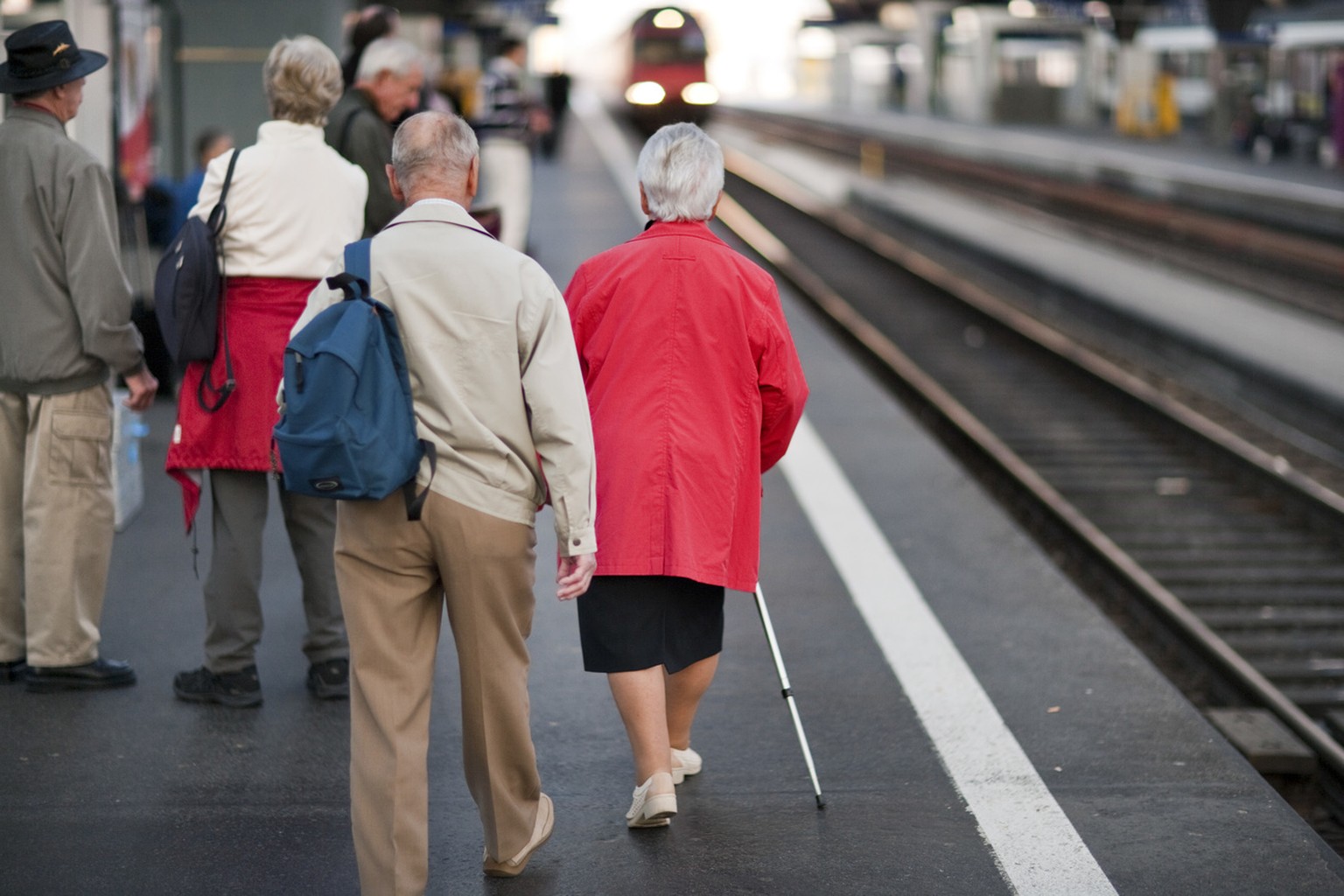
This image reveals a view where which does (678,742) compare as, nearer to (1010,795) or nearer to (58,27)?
(1010,795)

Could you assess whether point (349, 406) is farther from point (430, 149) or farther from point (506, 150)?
point (506, 150)

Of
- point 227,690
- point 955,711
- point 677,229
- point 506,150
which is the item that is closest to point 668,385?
point 677,229

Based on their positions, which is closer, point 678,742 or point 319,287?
point 319,287

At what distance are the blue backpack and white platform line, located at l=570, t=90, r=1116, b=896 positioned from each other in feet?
5.63

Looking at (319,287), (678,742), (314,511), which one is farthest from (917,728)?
(319,287)

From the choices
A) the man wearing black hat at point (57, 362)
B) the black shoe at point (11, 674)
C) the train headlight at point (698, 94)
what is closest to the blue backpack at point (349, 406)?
the man wearing black hat at point (57, 362)

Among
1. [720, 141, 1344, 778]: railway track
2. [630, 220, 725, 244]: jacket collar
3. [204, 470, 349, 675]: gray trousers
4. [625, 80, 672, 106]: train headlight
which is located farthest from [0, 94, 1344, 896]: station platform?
[625, 80, 672, 106]: train headlight

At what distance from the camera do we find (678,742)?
412 centimetres

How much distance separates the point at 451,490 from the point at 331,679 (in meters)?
1.66

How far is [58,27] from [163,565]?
91.7 inches

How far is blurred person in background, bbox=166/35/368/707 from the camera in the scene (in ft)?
14.1

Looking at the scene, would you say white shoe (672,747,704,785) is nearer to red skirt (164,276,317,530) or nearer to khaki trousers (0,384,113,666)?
red skirt (164,276,317,530)

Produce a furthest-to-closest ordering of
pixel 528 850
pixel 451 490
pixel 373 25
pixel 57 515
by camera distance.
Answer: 1. pixel 373 25
2. pixel 57 515
3. pixel 528 850
4. pixel 451 490

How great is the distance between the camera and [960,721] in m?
4.58
